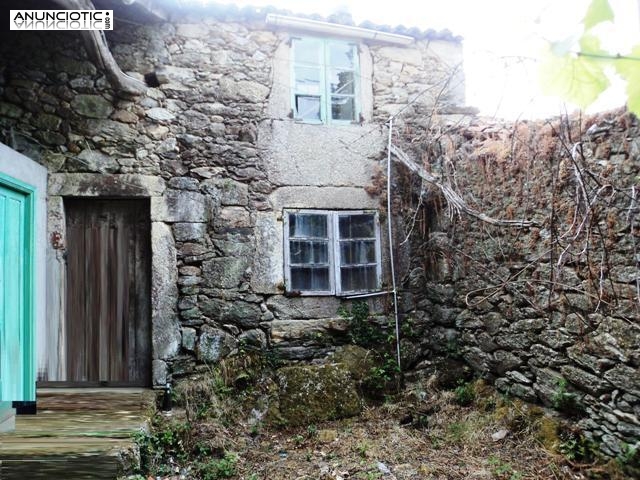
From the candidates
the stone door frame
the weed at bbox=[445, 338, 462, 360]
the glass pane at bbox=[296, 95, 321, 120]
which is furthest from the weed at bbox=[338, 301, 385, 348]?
the glass pane at bbox=[296, 95, 321, 120]

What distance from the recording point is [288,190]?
5328 mm

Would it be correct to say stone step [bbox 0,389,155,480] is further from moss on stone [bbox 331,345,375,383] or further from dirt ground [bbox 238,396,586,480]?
moss on stone [bbox 331,345,375,383]

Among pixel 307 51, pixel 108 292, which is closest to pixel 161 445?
pixel 108 292

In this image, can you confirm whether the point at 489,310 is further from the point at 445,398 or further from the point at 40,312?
the point at 40,312

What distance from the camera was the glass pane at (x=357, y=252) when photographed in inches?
216

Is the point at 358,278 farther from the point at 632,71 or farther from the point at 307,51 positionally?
the point at 632,71

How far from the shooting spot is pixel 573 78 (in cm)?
76

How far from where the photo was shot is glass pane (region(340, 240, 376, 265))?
548 centimetres

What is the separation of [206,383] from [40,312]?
1744 mm

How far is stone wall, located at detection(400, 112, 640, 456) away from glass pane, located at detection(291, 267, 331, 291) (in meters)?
1.00

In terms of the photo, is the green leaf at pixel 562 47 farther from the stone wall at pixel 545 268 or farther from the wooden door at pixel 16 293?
the wooden door at pixel 16 293

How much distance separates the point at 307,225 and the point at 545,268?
252cm

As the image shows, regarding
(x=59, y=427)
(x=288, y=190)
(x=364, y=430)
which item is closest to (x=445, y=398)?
(x=364, y=430)

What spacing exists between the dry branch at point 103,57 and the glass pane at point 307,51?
1776mm
